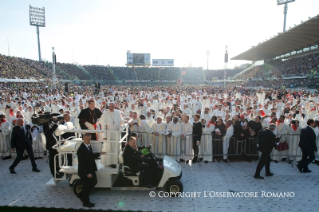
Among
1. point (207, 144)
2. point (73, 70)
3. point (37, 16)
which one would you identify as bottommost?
point (207, 144)

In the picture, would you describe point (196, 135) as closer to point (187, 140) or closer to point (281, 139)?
point (187, 140)

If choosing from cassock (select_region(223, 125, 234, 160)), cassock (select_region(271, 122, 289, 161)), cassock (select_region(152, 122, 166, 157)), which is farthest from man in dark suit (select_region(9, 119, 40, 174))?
cassock (select_region(271, 122, 289, 161))

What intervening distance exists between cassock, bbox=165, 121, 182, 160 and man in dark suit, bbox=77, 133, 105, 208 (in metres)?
3.28

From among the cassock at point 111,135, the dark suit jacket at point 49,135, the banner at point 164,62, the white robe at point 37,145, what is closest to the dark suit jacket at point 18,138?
the dark suit jacket at point 49,135

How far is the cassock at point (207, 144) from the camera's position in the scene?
759 centimetres

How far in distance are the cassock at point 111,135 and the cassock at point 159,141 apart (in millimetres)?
2537

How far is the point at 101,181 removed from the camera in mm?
5199

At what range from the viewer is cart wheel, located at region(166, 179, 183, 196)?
520cm

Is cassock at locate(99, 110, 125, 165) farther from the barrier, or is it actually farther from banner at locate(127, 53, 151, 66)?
banner at locate(127, 53, 151, 66)

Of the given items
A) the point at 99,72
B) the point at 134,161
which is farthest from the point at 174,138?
the point at 99,72

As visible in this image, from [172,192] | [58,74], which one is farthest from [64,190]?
[58,74]

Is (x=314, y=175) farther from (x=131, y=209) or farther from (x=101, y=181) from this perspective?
(x=101, y=181)

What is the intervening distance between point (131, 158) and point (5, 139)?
551 centimetres

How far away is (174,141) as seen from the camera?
7.74 m
